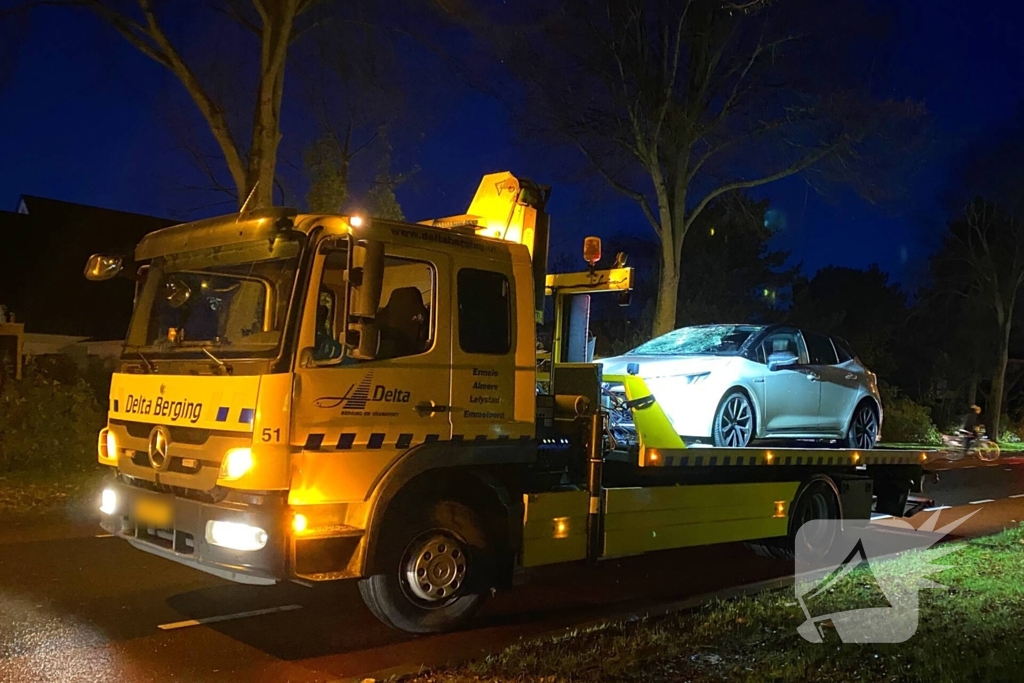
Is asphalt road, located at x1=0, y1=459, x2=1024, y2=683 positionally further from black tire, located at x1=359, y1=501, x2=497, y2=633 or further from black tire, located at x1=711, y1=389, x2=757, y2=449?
black tire, located at x1=711, y1=389, x2=757, y2=449

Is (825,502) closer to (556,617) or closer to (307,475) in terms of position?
(556,617)

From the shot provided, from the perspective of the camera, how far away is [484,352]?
6.30 meters

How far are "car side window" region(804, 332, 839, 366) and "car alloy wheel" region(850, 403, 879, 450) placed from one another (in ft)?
2.75

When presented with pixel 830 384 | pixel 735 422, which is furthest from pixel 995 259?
pixel 735 422

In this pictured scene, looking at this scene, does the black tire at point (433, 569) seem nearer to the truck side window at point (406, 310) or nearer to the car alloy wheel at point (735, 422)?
the truck side window at point (406, 310)

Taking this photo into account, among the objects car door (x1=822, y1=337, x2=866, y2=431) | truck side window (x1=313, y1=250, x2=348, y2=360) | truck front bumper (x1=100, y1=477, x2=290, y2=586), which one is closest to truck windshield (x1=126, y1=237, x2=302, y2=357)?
truck side window (x1=313, y1=250, x2=348, y2=360)

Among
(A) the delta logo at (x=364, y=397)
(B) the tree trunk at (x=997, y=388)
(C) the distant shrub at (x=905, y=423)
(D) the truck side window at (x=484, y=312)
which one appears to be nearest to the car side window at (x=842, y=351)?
(D) the truck side window at (x=484, y=312)

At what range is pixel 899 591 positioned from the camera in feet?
24.0

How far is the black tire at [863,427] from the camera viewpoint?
10766mm

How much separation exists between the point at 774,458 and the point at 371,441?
4.60 metres

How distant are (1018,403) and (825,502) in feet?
111

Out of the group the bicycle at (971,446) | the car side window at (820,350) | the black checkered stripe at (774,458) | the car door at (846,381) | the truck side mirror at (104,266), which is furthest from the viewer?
the bicycle at (971,446)

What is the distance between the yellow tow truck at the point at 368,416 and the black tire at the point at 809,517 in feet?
7.57

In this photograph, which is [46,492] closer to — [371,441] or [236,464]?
[236,464]
